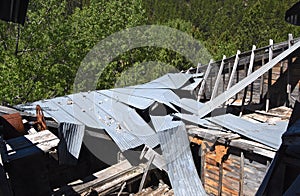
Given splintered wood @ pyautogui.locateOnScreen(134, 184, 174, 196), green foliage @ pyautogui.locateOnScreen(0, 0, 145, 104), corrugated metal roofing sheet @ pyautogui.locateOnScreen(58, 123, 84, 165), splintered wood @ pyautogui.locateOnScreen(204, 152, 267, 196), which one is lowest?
splintered wood @ pyautogui.locateOnScreen(134, 184, 174, 196)

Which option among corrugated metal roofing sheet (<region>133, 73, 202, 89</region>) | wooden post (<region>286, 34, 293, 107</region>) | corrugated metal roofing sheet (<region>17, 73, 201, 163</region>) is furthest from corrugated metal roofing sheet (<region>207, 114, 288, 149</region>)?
wooden post (<region>286, 34, 293, 107</region>)

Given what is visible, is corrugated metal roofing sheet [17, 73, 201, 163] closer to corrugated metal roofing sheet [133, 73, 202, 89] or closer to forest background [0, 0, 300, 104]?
corrugated metal roofing sheet [133, 73, 202, 89]

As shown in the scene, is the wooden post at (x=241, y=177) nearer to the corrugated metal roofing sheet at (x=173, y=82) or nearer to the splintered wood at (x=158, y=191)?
the splintered wood at (x=158, y=191)

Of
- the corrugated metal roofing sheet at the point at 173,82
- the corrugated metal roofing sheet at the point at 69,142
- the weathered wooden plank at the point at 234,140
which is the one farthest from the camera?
the corrugated metal roofing sheet at the point at 173,82

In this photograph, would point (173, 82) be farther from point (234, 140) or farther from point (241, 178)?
point (241, 178)

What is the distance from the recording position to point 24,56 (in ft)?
49.4

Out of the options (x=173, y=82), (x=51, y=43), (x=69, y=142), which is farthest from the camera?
(x=51, y=43)

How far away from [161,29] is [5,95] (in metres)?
11.5

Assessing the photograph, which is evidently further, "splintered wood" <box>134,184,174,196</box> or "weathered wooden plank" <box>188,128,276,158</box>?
"splintered wood" <box>134,184,174,196</box>

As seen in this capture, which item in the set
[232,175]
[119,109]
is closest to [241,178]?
[232,175]

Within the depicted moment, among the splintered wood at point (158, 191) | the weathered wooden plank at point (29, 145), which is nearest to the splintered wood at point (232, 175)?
the splintered wood at point (158, 191)

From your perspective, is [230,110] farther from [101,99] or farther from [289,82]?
[101,99]

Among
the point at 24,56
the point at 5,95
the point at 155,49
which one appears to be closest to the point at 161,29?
the point at 155,49

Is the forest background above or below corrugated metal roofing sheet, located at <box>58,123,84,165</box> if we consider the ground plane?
above
